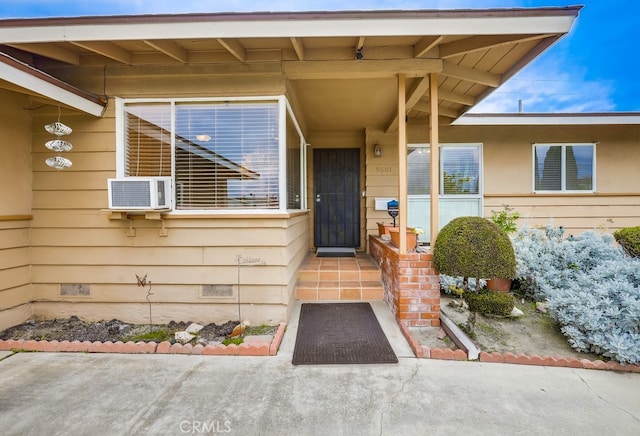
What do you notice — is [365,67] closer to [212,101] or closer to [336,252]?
[212,101]

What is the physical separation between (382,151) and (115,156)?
4.17 m

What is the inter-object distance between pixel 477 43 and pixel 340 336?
3.18 m

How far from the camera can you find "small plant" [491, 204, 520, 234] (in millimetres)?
5113

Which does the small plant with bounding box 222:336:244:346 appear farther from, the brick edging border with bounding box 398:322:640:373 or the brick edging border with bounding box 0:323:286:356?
the brick edging border with bounding box 398:322:640:373

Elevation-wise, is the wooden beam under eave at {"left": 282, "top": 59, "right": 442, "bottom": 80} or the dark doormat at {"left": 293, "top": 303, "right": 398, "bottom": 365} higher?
the wooden beam under eave at {"left": 282, "top": 59, "right": 442, "bottom": 80}

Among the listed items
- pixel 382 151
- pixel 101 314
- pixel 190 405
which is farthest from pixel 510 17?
pixel 101 314

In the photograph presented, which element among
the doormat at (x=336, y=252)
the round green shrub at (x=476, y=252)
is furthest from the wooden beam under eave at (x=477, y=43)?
the doormat at (x=336, y=252)

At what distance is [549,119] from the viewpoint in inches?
204

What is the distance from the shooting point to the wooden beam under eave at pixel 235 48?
2.78 m

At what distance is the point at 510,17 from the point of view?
2.56m

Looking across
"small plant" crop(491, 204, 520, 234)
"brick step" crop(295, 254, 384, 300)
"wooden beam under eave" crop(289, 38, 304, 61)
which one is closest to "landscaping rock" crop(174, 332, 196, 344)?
"brick step" crop(295, 254, 384, 300)

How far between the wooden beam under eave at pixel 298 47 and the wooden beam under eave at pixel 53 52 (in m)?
2.31

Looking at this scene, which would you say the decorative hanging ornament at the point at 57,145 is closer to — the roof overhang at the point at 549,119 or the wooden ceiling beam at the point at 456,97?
the wooden ceiling beam at the point at 456,97

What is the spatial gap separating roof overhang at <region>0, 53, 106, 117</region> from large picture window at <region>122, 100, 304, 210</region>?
0.28 m
